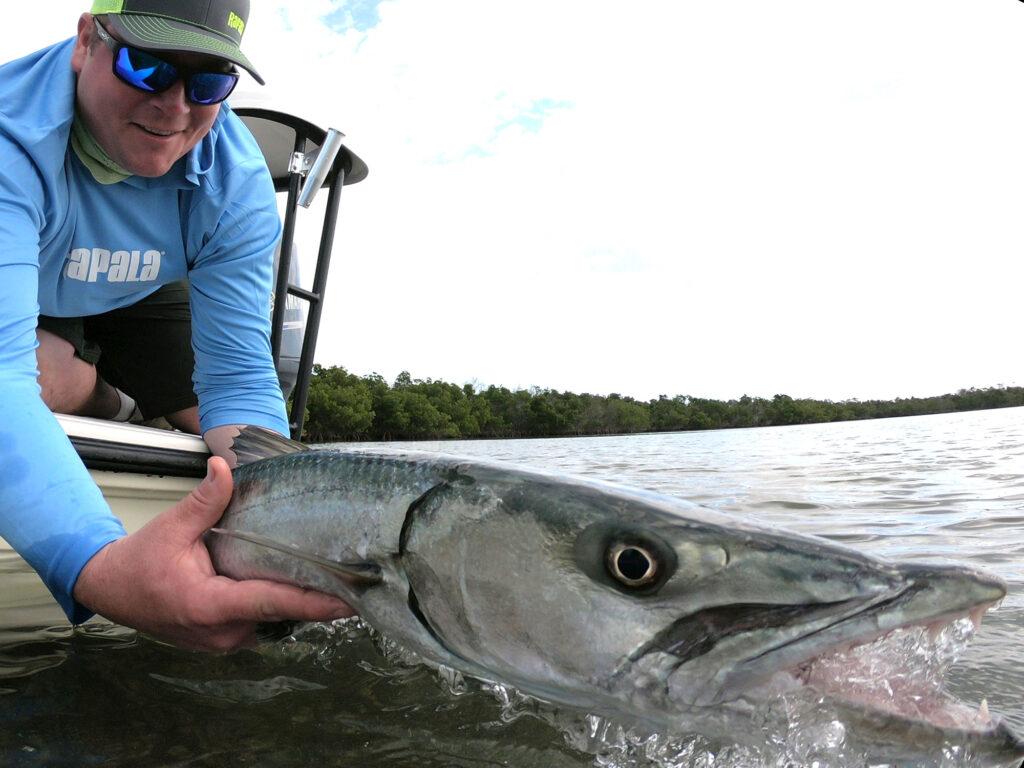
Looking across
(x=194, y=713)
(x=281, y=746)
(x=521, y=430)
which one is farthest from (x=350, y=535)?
(x=521, y=430)

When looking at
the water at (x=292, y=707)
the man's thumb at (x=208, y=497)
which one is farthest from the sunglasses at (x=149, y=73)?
the water at (x=292, y=707)

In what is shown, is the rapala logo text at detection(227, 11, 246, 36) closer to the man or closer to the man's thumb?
the man

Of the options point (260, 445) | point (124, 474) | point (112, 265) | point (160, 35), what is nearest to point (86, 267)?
point (112, 265)

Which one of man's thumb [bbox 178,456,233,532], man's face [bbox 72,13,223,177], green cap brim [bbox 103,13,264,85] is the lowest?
man's thumb [bbox 178,456,233,532]

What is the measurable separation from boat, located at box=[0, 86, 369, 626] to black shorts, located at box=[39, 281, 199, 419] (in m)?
0.22

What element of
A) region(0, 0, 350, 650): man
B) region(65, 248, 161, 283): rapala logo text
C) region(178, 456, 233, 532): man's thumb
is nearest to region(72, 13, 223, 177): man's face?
region(0, 0, 350, 650): man

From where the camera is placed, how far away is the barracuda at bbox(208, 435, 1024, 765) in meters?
1.27

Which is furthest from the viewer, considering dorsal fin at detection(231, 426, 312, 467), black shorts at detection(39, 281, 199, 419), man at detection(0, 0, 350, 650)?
black shorts at detection(39, 281, 199, 419)

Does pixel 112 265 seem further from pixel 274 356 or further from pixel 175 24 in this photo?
pixel 274 356

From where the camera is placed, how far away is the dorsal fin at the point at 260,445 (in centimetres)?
212

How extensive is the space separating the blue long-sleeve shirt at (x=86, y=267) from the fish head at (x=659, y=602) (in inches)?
37.7

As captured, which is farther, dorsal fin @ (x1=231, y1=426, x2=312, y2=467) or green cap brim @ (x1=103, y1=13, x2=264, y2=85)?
green cap brim @ (x1=103, y1=13, x2=264, y2=85)

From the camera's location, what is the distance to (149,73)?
2344 mm

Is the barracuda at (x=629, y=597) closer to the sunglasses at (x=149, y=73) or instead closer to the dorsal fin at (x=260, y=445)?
the dorsal fin at (x=260, y=445)
